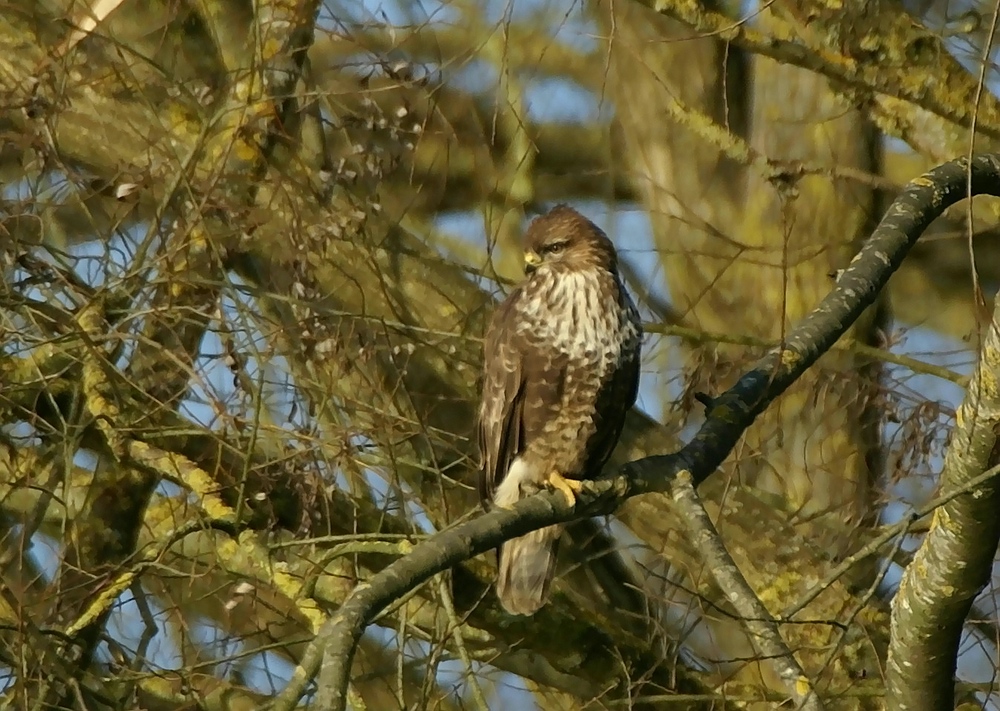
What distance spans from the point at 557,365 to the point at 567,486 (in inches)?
21.7

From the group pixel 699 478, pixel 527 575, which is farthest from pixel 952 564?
pixel 527 575

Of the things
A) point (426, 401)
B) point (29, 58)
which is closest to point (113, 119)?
point (29, 58)

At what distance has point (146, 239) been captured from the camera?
430 centimetres

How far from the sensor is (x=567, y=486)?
3.69 meters

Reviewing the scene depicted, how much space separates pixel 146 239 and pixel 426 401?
1.32m

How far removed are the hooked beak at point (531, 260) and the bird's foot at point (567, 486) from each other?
0.70m

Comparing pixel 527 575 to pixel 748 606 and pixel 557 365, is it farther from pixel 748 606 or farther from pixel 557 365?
pixel 748 606

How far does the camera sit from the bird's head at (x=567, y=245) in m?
4.18

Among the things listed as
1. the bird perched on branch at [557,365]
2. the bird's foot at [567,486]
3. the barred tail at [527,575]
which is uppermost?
the bird perched on branch at [557,365]

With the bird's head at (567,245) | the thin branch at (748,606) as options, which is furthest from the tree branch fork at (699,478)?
the bird's head at (567,245)

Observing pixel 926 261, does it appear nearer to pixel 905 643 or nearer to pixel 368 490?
pixel 368 490

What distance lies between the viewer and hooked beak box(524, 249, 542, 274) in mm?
4238

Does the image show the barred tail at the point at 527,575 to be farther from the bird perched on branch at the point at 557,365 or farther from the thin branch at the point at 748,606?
the thin branch at the point at 748,606

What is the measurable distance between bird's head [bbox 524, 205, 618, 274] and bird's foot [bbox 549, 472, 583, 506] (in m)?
0.67
